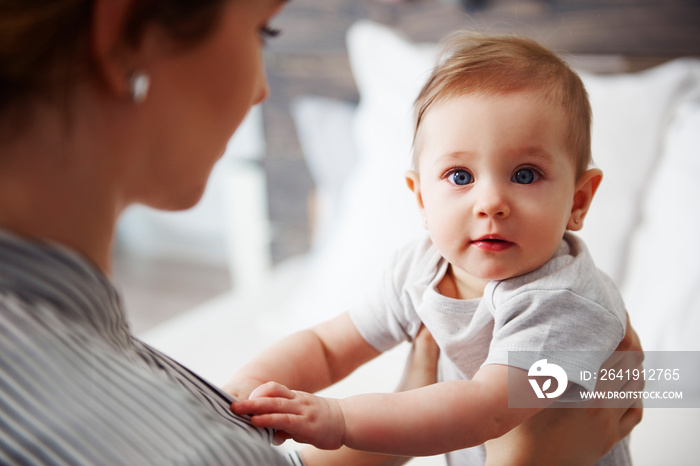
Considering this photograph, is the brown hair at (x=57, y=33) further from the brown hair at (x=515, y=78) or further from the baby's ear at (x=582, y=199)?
the baby's ear at (x=582, y=199)

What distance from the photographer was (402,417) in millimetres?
603

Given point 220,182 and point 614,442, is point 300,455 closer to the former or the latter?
point 614,442

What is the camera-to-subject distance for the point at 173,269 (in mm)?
3287

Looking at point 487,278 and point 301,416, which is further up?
point 487,278

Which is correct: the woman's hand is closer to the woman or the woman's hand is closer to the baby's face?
the baby's face

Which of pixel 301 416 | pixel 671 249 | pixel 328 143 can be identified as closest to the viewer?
pixel 301 416

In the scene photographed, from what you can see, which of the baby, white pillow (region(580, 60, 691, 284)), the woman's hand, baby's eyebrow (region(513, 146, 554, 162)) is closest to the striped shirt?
the baby

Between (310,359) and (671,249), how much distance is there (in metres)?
0.80

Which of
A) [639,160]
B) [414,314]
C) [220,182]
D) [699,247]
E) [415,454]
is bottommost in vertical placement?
[415,454]

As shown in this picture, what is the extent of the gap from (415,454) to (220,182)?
268 centimetres

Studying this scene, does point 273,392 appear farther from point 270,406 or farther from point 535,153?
A: point 535,153

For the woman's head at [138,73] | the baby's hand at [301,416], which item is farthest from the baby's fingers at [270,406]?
the woman's head at [138,73]

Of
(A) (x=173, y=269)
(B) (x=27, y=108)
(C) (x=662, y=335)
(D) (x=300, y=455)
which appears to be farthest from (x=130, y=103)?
(A) (x=173, y=269)

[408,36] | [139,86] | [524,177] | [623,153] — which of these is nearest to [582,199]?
[524,177]
